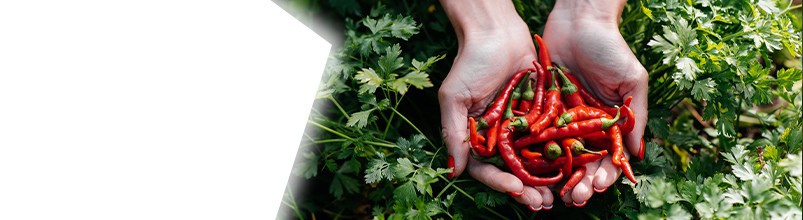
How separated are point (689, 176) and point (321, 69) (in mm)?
1506

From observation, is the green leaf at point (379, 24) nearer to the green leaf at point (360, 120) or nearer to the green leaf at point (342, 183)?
the green leaf at point (360, 120)

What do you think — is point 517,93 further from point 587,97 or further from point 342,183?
point 342,183

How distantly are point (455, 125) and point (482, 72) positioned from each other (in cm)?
25

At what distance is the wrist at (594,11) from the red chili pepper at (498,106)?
12.6 inches

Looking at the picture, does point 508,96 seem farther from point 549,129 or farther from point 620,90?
point 620,90

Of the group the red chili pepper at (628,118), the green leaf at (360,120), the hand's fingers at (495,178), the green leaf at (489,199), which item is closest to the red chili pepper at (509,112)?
the hand's fingers at (495,178)

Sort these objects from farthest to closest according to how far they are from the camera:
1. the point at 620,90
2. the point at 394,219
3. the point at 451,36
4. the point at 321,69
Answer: the point at 451,36, the point at 321,69, the point at 620,90, the point at 394,219

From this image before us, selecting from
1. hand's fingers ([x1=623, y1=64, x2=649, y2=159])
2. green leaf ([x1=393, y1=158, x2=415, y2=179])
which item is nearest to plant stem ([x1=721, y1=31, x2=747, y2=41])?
hand's fingers ([x1=623, y1=64, x2=649, y2=159])

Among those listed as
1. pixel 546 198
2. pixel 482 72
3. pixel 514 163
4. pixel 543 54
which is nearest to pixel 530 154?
pixel 514 163

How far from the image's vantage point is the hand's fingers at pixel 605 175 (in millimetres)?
2535

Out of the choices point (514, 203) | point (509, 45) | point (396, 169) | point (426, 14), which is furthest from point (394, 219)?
point (426, 14)

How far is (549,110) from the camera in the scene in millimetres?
2711

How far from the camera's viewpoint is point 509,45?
2844 millimetres

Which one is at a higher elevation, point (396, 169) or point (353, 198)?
point (396, 169)
